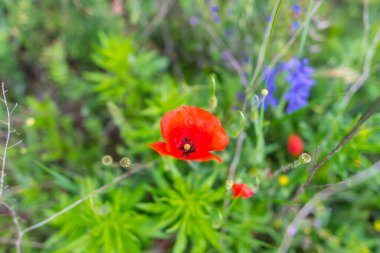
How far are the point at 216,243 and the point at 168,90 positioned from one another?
35.6 inches

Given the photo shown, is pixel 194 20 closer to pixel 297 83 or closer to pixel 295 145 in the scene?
pixel 297 83

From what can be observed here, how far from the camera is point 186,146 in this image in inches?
55.0

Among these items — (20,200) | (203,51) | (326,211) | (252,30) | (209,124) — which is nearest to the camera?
(209,124)

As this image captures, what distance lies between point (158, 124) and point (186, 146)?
0.49m

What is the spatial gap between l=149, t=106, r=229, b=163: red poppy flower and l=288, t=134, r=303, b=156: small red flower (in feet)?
2.84

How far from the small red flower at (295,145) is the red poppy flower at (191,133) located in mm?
867

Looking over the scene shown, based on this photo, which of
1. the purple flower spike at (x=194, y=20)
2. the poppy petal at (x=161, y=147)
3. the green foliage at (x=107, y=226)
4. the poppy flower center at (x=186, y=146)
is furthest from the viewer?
the purple flower spike at (x=194, y=20)

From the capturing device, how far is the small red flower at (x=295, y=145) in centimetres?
208


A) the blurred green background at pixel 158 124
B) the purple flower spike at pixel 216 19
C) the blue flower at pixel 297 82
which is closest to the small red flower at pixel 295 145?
the blurred green background at pixel 158 124

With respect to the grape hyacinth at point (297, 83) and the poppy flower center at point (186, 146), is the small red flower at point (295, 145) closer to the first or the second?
the grape hyacinth at point (297, 83)

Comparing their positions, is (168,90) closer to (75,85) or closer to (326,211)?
(75,85)

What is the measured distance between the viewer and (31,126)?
218 cm

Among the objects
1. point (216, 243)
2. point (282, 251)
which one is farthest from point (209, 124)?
point (282, 251)

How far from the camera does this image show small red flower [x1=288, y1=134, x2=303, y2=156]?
6.83 ft
